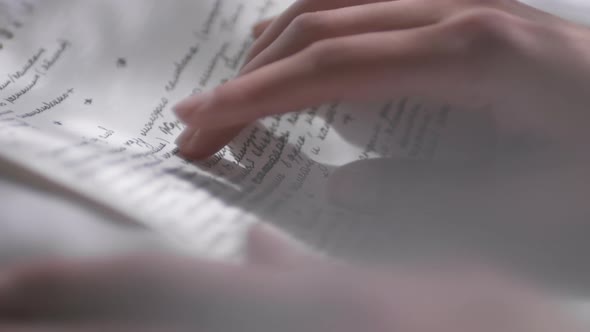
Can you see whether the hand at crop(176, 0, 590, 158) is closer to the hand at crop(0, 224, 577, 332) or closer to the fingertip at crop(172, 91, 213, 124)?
the fingertip at crop(172, 91, 213, 124)

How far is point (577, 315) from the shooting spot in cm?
33

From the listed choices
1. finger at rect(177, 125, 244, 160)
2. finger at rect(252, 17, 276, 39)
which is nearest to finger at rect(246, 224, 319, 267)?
finger at rect(177, 125, 244, 160)

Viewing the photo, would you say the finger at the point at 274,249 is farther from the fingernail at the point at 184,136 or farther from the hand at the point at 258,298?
the fingernail at the point at 184,136

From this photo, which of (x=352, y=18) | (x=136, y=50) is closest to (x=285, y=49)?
(x=352, y=18)

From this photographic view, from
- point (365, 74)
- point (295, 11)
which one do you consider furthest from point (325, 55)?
point (295, 11)

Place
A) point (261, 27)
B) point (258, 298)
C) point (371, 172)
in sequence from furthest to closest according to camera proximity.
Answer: point (261, 27), point (371, 172), point (258, 298)

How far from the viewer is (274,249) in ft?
1.02

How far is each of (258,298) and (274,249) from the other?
34 millimetres

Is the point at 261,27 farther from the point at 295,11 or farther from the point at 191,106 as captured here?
the point at 191,106

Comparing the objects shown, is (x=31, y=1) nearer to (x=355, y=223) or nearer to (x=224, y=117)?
(x=224, y=117)

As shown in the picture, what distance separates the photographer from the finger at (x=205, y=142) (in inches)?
16.2

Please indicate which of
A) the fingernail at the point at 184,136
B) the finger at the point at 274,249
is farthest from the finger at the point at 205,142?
the finger at the point at 274,249

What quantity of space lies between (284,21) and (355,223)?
20cm

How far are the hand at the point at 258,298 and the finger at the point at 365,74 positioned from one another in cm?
10
